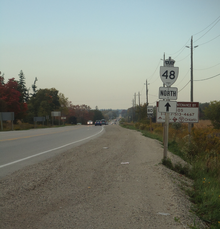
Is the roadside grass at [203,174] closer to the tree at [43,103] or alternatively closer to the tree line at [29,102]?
the tree line at [29,102]

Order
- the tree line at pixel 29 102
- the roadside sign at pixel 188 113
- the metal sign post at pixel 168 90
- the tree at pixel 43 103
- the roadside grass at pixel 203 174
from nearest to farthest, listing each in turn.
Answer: the roadside grass at pixel 203 174
the metal sign post at pixel 168 90
the roadside sign at pixel 188 113
the tree line at pixel 29 102
the tree at pixel 43 103

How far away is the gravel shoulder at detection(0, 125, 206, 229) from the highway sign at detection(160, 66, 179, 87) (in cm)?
287

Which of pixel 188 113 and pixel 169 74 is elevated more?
pixel 169 74

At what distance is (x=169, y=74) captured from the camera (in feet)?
27.5

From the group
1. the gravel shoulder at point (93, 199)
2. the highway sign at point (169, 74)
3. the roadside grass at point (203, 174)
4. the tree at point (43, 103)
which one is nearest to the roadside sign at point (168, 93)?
the highway sign at point (169, 74)

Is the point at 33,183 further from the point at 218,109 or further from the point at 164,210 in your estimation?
the point at 218,109

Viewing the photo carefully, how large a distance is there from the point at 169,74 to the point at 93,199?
16.8 feet

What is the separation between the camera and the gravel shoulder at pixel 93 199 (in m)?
4.00

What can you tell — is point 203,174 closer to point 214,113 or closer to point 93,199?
point 93,199

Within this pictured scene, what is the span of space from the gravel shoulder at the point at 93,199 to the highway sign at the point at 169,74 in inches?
113

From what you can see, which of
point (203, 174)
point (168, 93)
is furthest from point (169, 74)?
point (203, 174)

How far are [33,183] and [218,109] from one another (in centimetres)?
3088

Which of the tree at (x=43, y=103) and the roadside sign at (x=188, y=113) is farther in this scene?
the tree at (x=43, y=103)

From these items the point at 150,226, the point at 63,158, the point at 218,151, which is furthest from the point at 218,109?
the point at 150,226
